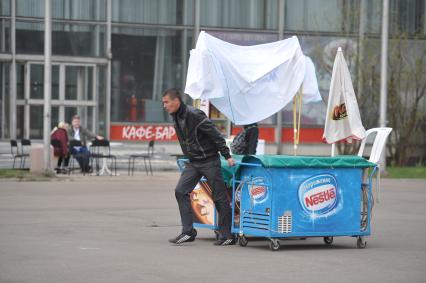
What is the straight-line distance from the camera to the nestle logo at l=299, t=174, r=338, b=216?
12.3m

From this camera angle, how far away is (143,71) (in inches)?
1553

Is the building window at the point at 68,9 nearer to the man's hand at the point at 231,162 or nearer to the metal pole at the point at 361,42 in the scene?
the metal pole at the point at 361,42

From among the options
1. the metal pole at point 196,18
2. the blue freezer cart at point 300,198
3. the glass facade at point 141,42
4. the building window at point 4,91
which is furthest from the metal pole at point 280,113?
the blue freezer cart at point 300,198

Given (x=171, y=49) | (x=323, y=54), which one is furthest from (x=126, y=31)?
(x=323, y=54)

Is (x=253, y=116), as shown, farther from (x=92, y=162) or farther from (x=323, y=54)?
(x=323, y=54)

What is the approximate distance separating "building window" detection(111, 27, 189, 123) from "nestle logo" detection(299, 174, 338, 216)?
27.2m

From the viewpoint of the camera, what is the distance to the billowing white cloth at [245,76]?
15203 millimetres

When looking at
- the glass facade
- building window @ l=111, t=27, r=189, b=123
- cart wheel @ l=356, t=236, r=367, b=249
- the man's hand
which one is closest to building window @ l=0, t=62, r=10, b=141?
the glass facade

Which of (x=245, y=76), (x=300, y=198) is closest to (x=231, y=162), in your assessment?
(x=300, y=198)

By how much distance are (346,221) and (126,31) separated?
2778 cm

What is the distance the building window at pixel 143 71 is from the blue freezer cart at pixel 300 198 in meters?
26.7

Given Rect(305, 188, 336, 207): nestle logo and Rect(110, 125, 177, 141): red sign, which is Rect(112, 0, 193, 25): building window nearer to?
Rect(110, 125, 177, 141): red sign

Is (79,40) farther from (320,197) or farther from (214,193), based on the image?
(320,197)

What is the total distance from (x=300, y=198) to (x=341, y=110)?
315 centimetres
